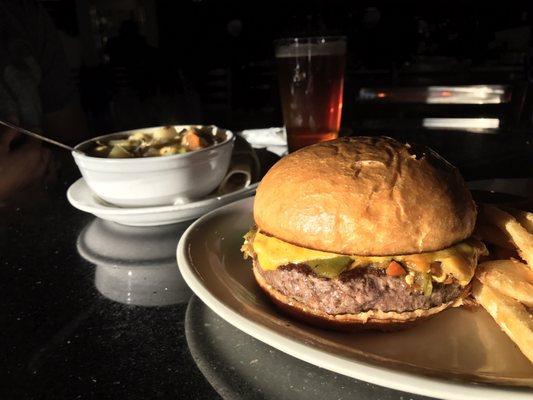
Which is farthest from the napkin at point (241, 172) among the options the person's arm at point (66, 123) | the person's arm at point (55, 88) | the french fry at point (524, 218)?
the person's arm at point (66, 123)

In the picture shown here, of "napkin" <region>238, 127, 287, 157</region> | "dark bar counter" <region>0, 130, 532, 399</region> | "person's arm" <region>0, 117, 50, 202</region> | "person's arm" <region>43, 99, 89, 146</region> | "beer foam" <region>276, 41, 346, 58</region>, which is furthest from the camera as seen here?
"person's arm" <region>43, 99, 89, 146</region>

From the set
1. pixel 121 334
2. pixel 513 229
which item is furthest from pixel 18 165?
pixel 513 229

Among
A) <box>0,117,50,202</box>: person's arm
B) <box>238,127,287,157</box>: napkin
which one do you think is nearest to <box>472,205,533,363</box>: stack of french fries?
<box>238,127,287,157</box>: napkin

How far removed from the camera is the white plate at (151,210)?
3.88 feet

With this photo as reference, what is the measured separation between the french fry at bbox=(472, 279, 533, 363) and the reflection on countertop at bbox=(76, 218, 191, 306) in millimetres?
592

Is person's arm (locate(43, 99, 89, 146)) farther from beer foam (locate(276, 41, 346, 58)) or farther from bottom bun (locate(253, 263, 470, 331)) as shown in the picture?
bottom bun (locate(253, 263, 470, 331))

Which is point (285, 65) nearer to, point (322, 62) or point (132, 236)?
point (322, 62)

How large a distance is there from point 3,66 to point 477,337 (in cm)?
281

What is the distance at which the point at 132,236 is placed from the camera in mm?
→ 1291

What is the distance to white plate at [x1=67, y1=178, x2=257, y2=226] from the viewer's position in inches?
46.5

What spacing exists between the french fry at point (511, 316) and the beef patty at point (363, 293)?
0.06 meters

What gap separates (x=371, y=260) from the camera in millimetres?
822

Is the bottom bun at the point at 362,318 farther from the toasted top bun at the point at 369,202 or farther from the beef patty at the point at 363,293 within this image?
the toasted top bun at the point at 369,202

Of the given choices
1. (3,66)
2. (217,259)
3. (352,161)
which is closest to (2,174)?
(3,66)
